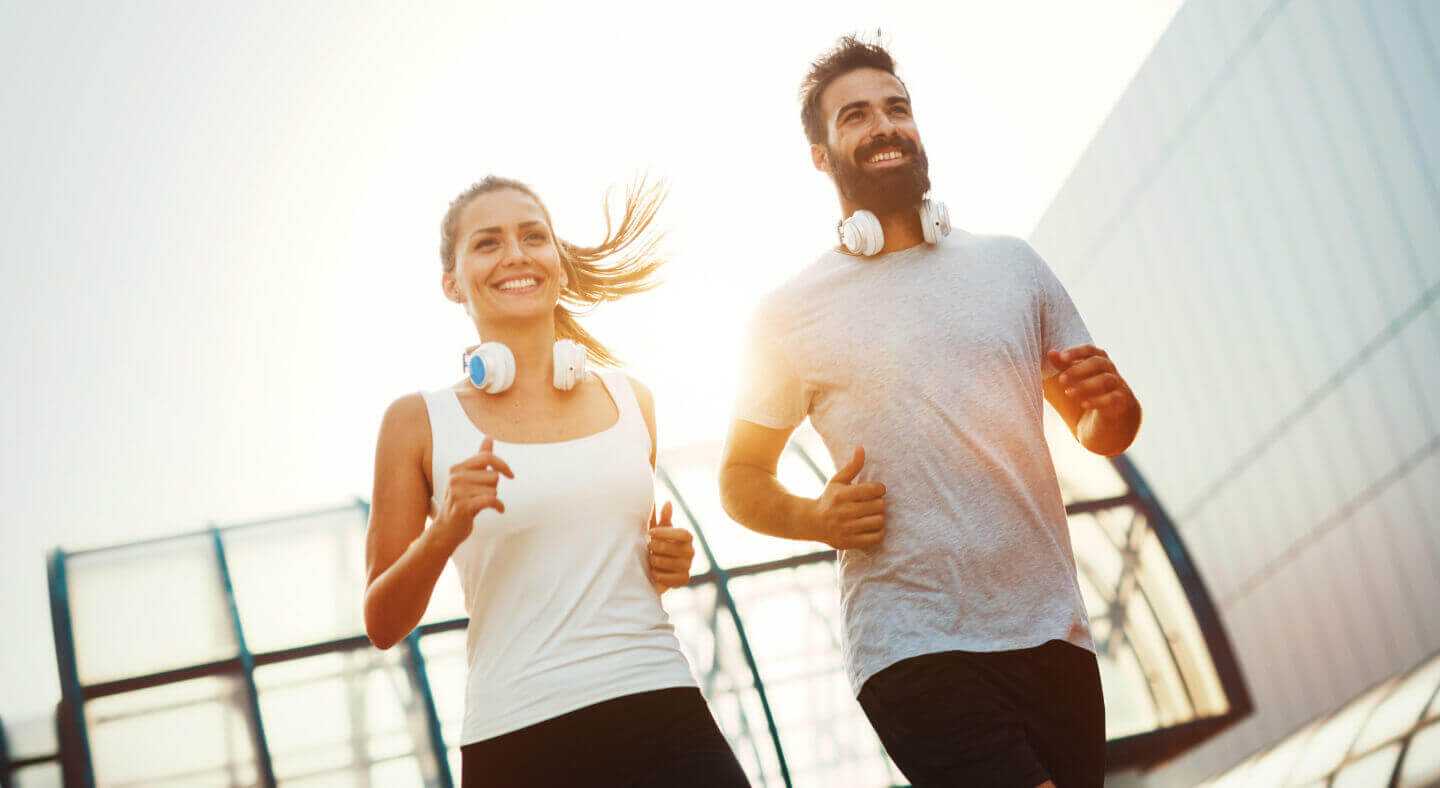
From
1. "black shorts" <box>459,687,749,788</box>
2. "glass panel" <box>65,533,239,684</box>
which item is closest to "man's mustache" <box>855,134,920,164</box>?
"black shorts" <box>459,687,749,788</box>

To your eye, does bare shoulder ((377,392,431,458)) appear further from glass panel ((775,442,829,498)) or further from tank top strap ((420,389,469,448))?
glass panel ((775,442,829,498))

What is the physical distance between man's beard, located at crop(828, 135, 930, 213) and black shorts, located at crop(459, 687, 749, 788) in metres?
1.59

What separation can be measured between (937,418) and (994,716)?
0.76 metres

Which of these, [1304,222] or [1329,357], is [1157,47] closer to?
[1304,222]

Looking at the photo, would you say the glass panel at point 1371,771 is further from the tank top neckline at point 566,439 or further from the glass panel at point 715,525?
the tank top neckline at point 566,439

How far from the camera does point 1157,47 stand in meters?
11.7

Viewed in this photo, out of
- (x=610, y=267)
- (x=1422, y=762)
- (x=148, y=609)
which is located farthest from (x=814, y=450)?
(x=610, y=267)

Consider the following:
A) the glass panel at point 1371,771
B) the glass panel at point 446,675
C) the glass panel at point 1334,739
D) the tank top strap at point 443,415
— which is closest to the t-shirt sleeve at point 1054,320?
the tank top strap at point 443,415

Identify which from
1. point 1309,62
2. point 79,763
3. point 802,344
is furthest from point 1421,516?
point 79,763

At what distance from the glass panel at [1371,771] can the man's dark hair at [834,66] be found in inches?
202

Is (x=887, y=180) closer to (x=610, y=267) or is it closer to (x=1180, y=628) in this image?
(x=610, y=267)

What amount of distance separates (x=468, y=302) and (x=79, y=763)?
9.55 meters

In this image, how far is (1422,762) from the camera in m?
6.24

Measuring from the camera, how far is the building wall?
8094 mm
